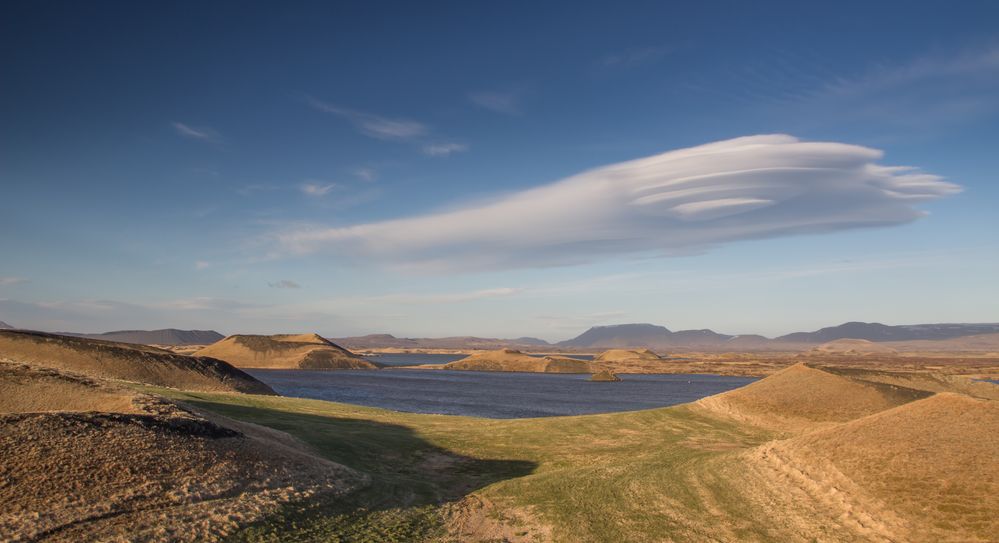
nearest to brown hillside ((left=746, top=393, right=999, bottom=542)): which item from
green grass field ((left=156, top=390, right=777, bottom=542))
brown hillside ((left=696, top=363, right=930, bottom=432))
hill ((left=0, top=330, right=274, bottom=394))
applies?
green grass field ((left=156, top=390, right=777, bottom=542))

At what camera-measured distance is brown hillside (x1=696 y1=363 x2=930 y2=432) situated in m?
50.0

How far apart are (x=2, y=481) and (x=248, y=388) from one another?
216ft

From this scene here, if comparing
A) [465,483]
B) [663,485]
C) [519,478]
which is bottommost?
[465,483]

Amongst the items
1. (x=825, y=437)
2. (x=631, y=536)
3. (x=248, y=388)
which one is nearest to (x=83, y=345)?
(x=248, y=388)

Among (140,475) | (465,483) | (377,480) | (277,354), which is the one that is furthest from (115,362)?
(277,354)

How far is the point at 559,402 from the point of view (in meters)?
84.7

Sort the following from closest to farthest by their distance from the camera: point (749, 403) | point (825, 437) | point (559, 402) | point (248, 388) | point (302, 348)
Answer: point (825, 437), point (749, 403), point (248, 388), point (559, 402), point (302, 348)

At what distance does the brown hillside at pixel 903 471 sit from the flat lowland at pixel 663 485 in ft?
0.21

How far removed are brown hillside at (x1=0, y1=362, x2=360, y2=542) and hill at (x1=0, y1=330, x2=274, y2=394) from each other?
4565 centimetres

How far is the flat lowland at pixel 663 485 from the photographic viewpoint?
1902cm

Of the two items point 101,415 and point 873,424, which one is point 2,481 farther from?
point 873,424

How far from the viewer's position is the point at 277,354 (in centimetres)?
17275

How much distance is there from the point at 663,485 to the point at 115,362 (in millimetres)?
69049

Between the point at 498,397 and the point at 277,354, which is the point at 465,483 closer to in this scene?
the point at 498,397
